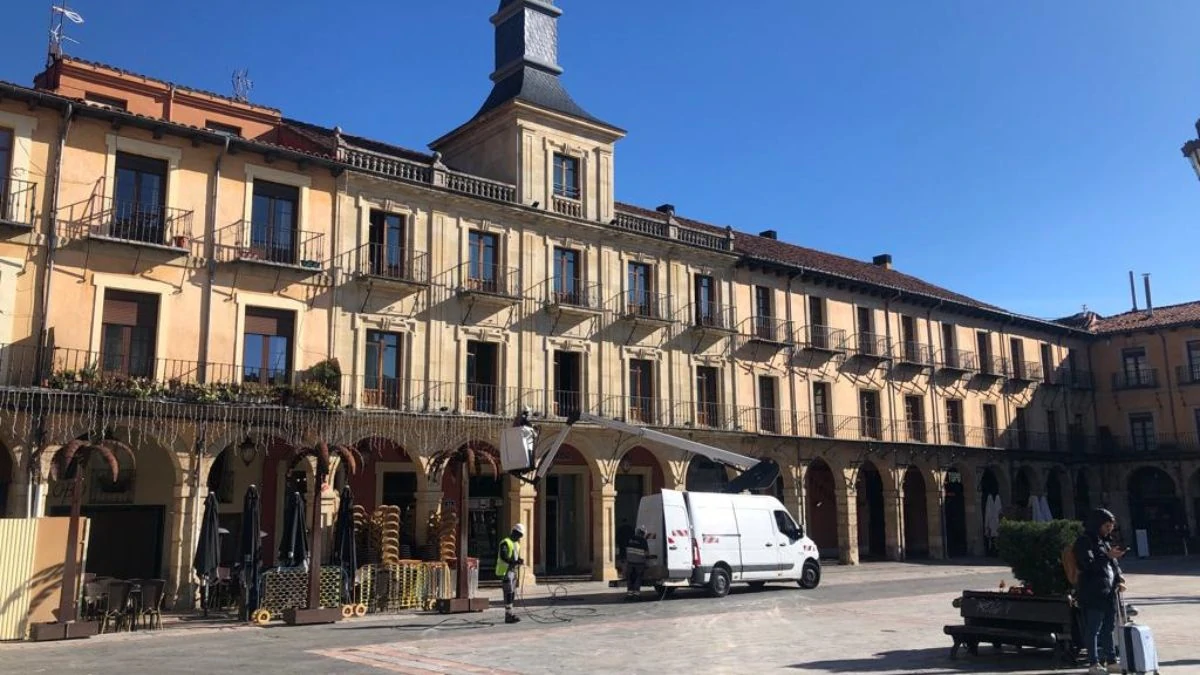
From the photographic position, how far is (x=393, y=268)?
2605cm

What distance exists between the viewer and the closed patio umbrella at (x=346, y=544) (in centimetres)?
1894

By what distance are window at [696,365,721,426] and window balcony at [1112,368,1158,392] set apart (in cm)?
2540

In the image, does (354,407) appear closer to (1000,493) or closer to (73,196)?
(73,196)

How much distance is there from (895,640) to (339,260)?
16.6 m

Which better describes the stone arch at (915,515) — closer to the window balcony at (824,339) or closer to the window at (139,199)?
the window balcony at (824,339)

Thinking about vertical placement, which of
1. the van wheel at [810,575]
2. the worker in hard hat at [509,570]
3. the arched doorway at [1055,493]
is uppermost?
the arched doorway at [1055,493]

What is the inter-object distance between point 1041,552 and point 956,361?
3084 centimetres

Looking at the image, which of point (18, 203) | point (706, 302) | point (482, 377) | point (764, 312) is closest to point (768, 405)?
point (764, 312)

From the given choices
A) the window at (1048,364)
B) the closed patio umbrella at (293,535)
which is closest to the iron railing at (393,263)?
the closed patio umbrella at (293,535)

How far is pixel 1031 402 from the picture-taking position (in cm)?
4494

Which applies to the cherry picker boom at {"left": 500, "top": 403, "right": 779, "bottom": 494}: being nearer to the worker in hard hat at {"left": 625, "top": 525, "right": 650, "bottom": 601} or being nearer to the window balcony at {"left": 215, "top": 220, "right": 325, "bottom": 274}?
the worker in hard hat at {"left": 625, "top": 525, "right": 650, "bottom": 601}

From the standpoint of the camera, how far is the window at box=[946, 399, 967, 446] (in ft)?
133

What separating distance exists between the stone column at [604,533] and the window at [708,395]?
467 cm

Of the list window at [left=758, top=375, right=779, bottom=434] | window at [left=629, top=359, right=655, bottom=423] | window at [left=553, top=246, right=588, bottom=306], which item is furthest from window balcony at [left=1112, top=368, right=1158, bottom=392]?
window at [left=553, top=246, right=588, bottom=306]
